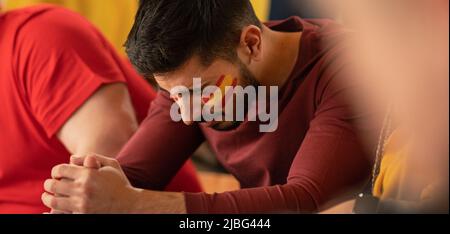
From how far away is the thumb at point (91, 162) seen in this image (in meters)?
0.70

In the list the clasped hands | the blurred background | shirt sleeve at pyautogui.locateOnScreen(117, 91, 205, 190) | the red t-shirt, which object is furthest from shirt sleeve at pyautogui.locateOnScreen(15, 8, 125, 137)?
the blurred background

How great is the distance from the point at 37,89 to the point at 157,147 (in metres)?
0.19

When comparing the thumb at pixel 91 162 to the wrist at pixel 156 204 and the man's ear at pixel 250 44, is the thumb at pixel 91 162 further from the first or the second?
the man's ear at pixel 250 44

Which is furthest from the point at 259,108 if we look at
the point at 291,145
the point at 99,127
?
the point at 99,127

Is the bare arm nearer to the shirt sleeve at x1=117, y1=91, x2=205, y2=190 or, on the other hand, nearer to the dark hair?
the shirt sleeve at x1=117, y1=91, x2=205, y2=190

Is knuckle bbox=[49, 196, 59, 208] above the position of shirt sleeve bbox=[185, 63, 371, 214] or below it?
below

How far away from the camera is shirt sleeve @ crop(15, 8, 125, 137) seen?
3.00 feet

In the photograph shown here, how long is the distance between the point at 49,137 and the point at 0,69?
115mm

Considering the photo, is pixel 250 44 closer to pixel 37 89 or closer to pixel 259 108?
pixel 259 108

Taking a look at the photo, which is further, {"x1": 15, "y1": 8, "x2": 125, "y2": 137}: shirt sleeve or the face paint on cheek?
{"x1": 15, "y1": 8, "x2": 125, "y2": 137}: shirt sleeve

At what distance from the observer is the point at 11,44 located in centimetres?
94

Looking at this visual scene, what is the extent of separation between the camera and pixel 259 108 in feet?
2.48

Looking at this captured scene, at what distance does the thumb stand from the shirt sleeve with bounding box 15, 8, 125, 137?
0.22 m
